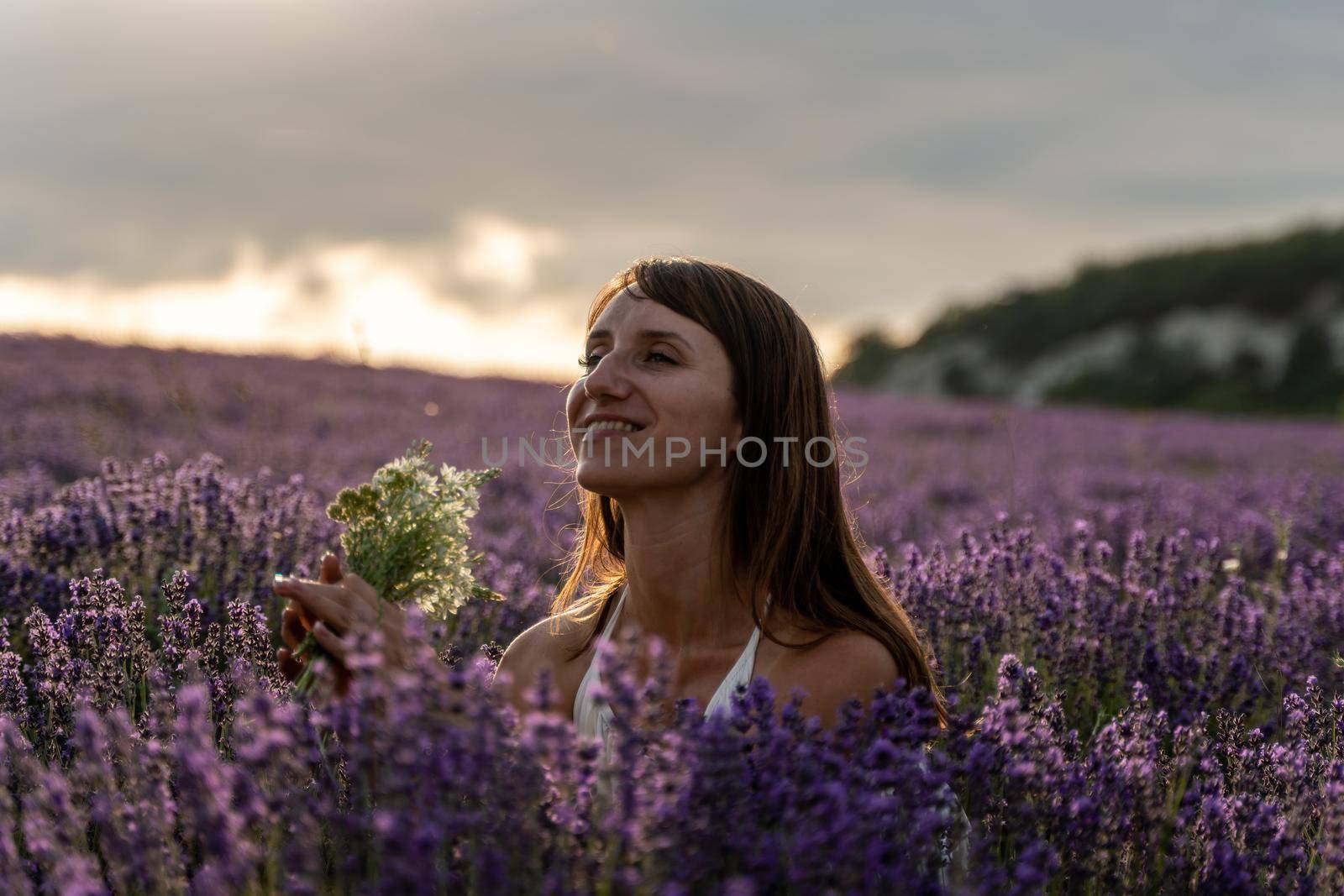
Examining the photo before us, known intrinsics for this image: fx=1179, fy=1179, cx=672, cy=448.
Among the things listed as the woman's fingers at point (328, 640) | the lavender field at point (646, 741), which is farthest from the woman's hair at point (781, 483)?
the woman's fingers at point (328, 640)

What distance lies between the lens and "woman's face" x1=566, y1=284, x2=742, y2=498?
2.63 metres

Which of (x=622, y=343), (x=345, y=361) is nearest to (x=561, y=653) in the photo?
→ (x=622, y=343)

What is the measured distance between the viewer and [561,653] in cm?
304

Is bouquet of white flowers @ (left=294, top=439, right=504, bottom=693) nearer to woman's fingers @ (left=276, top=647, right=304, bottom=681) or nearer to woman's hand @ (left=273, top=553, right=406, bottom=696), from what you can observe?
woman's hand @ (left=273, top=553, right=406, bottom=696)

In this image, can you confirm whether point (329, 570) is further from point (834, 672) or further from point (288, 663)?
point (834, 672)

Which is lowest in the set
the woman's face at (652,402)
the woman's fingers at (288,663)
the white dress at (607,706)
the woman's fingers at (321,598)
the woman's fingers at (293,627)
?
the white dress at (607,706)

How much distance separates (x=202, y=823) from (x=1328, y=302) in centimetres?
3305

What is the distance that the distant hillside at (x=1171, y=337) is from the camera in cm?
2866

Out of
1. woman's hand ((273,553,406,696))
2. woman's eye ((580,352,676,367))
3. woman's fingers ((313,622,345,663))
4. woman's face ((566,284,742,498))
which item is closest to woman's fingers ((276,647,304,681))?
woman's hand ((273,553,406,696))

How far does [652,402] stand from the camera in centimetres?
266

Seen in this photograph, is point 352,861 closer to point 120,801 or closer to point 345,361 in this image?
point 120,801

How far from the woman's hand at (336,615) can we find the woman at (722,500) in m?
0.55

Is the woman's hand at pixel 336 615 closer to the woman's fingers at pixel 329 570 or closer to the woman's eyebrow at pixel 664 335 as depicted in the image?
the woman's fingers at pixel 329 570

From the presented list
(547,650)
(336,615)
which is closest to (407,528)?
(336,615)
